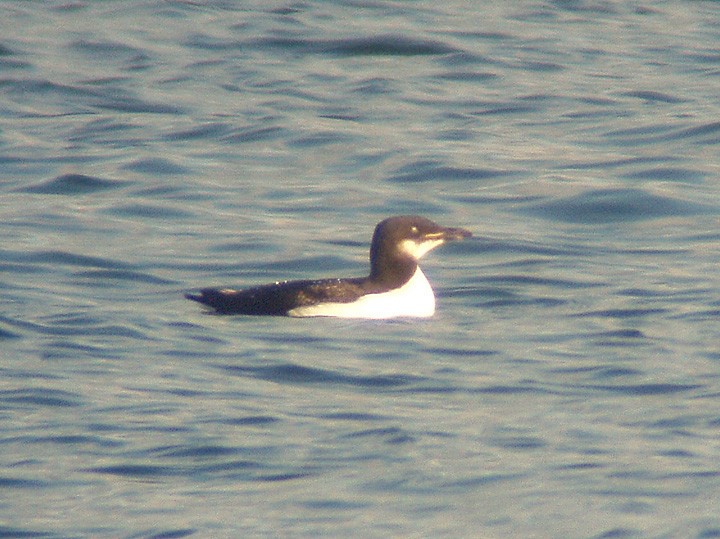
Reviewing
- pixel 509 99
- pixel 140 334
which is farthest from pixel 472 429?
pixel 509 99

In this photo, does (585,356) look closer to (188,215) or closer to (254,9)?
(188,215)

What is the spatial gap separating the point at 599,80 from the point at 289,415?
999 centimetres

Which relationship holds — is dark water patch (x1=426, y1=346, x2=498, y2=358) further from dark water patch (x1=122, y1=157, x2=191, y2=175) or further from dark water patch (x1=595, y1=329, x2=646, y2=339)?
dark water patch (x1=122, y1=157, x2=191, y2=175)

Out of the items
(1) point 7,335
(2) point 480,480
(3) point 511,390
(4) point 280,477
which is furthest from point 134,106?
(2) point 480,480

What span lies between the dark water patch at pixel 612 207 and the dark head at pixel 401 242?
2.70 metres

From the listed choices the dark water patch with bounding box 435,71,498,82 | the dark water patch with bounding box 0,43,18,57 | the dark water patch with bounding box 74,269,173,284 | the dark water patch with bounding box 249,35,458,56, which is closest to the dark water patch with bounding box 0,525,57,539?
the dark water patch with bounding box 74,269,173,284

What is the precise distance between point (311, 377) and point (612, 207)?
4.94m

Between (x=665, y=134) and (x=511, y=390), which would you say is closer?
(x=511, y=390)

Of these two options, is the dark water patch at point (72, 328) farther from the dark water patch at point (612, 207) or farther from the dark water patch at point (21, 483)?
the dark water patch at point (612, 207)

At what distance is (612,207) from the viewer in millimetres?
13094

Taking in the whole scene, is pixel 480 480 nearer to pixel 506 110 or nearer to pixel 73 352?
pixel 73 352

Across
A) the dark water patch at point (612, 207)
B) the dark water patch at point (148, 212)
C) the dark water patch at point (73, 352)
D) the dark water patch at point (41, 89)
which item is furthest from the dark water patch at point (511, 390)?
the dark water patch at point (41, 89)

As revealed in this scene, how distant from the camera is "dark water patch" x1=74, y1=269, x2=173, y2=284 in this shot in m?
11.1

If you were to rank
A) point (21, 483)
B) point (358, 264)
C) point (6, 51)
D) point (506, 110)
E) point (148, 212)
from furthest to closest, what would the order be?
point (6, 51) < point (506, 110) < point (148, 212) < point (358, 264) < point (21, 483)
